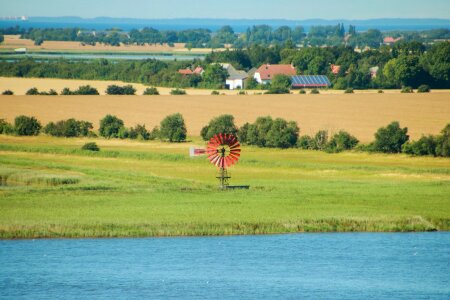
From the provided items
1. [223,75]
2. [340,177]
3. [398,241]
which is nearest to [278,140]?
[340,177]

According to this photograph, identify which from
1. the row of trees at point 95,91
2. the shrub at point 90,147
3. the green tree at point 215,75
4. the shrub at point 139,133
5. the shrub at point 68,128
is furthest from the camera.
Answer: the green tree at point 215,75

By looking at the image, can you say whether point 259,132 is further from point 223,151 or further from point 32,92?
point 32,92

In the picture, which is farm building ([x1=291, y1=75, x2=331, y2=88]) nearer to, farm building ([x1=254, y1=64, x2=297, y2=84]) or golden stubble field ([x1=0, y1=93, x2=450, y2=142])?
farm building ([x1=254, y1=64, x2=297, y2=84])

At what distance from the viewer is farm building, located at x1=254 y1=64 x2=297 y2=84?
112688 mm

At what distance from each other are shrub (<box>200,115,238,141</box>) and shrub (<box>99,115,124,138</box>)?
6.72 metres

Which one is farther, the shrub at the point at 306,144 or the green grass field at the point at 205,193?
the shrub at the point at 306,144

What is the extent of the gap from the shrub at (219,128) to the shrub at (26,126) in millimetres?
12653

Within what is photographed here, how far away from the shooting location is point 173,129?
69250 millimetres

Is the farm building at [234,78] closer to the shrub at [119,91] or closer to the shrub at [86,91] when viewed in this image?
the shrub at [119,91]

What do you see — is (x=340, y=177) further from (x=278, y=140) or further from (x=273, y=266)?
(x=273, y=266)

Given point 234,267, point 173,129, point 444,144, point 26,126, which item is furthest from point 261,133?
point 234,267

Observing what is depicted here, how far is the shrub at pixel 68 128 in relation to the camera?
70875mm

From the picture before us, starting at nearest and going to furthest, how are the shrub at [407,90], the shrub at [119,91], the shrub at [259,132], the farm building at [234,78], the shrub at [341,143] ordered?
1. the shrub at [341,143]
2. the shrub at [259,132]
3. the shrub at [407,90]
4. the shrub at [119,91]
5. the farm building at [234,78]

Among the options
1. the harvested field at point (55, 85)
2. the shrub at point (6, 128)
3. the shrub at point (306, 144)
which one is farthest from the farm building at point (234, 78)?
the shrub at point (306, 144)
